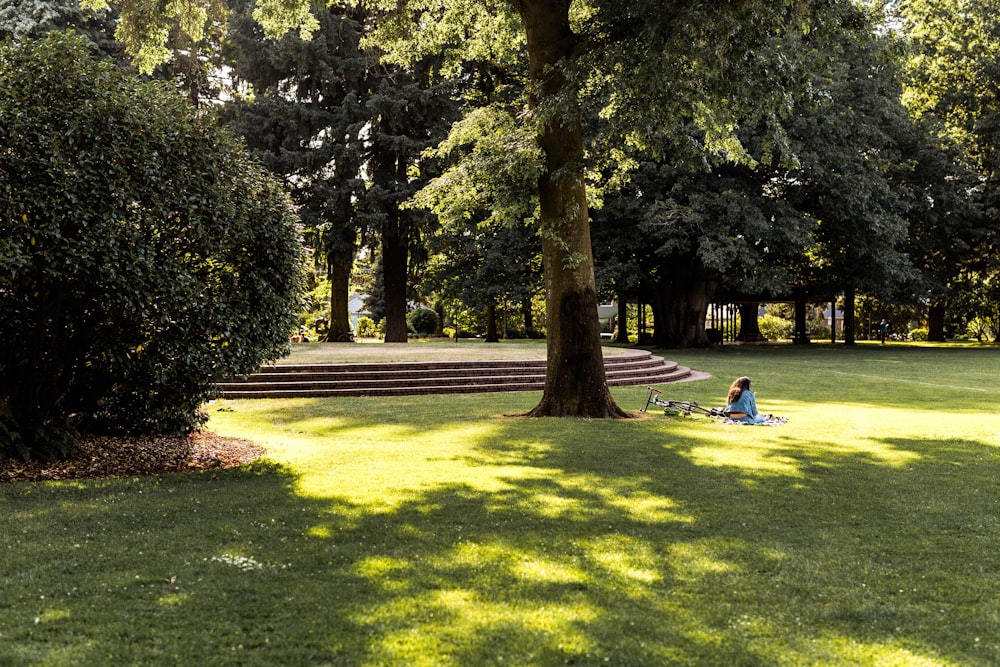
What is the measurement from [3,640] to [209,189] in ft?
18.8

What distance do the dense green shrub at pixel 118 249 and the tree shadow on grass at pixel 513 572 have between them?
152cm

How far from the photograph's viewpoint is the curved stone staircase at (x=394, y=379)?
18.0 m

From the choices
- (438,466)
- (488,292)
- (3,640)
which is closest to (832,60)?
(438,466)

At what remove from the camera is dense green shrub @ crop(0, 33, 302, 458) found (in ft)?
25.6

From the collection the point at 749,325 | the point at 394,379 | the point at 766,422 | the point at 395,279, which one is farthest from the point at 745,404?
the point at 749,325

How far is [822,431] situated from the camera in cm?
1195

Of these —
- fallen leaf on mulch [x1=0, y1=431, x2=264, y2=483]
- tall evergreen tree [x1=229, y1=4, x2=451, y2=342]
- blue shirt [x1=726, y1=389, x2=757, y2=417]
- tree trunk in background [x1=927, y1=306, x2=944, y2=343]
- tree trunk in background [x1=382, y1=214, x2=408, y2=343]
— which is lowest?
fallen leaf on mulch [x1=0, y1=431, x2=264, y2=483]

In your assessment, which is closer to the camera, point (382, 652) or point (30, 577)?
point (382, 652)

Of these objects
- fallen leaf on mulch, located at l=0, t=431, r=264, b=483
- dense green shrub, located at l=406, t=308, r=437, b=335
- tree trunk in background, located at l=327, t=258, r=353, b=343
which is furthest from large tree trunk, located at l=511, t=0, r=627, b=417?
dense green shrub, located at l=406, t=308, r=437, b=335

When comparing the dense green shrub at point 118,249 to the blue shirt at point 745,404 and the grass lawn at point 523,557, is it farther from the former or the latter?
the blue shirt at point 745,404

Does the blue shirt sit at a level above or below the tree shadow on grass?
above

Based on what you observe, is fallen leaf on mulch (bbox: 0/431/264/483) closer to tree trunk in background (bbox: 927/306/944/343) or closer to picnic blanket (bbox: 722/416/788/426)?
picnic blanket (bbox: 722/416/788/426)

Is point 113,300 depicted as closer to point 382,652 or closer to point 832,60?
point 382,652

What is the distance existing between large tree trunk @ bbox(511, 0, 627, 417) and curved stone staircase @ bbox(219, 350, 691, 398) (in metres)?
5.19
